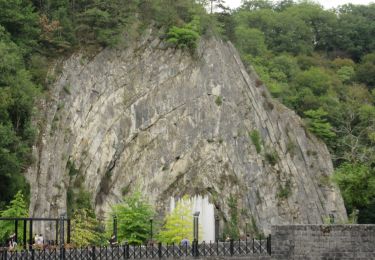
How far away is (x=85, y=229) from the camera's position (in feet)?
178

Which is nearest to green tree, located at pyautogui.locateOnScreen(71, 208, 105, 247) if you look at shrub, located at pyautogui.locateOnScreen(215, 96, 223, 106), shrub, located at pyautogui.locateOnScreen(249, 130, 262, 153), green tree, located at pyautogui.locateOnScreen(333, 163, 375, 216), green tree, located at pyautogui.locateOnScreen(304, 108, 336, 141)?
green tree, located at pyautogui.locateOnScreen(333, 163, 375, 216)

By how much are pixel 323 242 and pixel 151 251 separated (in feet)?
26.7

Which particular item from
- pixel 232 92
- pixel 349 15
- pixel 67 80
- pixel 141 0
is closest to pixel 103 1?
pixel 141 0

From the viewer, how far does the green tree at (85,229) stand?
2054 inches

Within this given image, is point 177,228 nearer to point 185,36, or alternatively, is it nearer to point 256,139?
point 185,36

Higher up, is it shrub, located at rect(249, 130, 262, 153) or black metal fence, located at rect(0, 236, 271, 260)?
shrub, located at rect(249, 130, 262, 153)

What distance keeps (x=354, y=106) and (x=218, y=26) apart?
24.0 meters

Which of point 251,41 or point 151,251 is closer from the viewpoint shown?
point 151,251

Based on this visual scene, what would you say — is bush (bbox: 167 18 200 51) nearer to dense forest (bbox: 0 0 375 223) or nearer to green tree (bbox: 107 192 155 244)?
dense forest (bbox: 0 0 375 223)

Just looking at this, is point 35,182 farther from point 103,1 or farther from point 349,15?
point 349,15

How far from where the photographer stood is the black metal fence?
3468 centimetres

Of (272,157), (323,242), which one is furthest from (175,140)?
(323,242)

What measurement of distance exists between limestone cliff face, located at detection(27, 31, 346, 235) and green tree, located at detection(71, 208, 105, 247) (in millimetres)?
1374

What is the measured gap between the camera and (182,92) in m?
68.1
